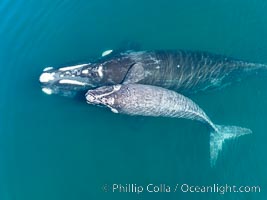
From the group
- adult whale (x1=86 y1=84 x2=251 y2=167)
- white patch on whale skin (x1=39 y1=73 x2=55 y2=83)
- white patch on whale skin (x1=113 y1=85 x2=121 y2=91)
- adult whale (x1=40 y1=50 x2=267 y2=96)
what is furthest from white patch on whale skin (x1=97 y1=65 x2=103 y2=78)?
white patch on whale skin (x1=39 y1=73 x2=55 y2=83)

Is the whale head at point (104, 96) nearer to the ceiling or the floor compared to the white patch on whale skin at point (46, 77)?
nearer to the floor

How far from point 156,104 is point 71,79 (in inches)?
159

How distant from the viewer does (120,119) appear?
20188 millimetres

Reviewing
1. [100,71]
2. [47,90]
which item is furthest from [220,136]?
[47,90]

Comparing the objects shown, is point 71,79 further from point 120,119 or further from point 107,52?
point 120,119

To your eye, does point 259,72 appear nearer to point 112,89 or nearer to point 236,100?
point 236,100

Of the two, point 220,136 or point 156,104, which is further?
point 220,136

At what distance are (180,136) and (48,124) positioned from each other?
597 centimetres

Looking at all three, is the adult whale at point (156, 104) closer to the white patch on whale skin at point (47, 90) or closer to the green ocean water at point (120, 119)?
the green ocean water at point (120, 119)

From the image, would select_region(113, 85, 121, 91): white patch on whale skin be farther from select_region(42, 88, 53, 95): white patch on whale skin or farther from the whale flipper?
select_region(42, 88, 53, 95): white patch on whale skin

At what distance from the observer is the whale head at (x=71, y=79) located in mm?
19422

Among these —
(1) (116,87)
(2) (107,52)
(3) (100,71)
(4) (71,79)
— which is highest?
(2) (107,52)

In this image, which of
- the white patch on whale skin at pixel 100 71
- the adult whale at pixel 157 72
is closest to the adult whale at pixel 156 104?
the adult whale at pixel 157 72

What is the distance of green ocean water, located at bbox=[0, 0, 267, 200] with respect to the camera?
62.8ft
